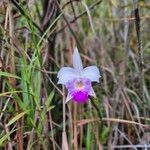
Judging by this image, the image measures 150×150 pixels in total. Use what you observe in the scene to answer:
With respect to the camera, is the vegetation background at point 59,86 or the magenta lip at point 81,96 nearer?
the magenta lip at point 81,96

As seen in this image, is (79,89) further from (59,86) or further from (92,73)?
(59,86)

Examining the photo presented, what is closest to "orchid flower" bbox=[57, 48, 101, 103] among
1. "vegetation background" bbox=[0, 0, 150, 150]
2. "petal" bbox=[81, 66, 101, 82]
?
"petal" bbox=[81, 66, 101, 82]

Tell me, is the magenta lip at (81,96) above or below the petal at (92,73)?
below

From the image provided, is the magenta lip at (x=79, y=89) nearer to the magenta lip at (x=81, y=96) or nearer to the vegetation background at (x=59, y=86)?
the magenta lip at (x=81, y=96)

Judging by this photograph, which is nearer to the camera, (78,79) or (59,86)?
(78,79)

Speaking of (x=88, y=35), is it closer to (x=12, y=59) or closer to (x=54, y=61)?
(x=54, y=61)

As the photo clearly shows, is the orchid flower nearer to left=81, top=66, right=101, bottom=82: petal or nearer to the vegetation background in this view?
left=81, top=66, right=101, bottom=82: petal

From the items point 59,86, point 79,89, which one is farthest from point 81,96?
point 59,86

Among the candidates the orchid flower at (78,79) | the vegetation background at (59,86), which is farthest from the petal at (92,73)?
the vegetation background at (59,86)
